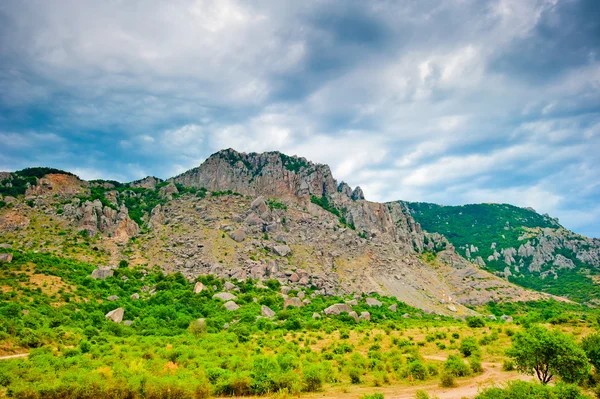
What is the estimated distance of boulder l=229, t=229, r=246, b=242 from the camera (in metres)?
104

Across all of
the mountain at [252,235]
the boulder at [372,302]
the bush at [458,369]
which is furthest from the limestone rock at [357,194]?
the bush at [458,369]

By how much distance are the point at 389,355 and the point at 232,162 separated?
456 ft

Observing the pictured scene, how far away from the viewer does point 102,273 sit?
7356 centimetres

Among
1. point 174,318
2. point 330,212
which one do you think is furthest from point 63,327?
point 330,212

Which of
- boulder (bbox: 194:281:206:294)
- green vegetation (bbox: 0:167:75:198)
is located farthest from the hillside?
green vegetation (bbox: 0:167:75:198)

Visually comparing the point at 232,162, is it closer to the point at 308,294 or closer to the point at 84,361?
the point at 308,294

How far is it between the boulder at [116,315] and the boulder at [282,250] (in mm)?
52255

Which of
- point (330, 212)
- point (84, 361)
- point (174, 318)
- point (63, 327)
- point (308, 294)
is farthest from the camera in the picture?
point (330, 212)

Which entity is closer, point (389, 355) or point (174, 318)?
point (389, 355)

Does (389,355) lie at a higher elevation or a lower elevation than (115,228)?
lower

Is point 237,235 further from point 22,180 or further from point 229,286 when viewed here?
point 22,180

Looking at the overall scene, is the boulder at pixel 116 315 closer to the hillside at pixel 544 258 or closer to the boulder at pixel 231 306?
the boulder at pixel 231 306

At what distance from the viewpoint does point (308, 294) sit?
8581 cm

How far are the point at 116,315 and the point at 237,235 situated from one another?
2000 inches
